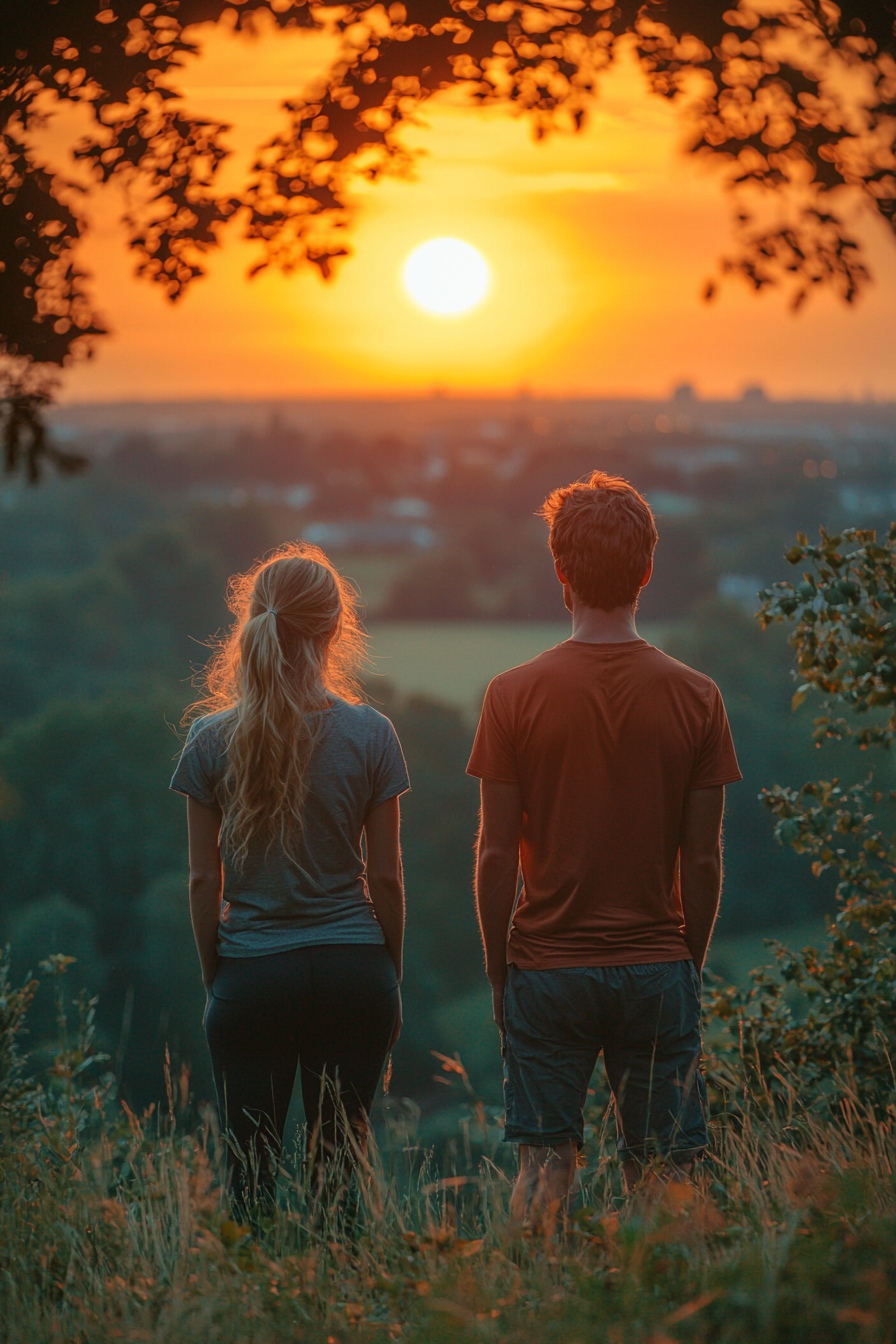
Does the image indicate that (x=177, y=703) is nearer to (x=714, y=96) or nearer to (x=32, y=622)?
(x=32, y=622)

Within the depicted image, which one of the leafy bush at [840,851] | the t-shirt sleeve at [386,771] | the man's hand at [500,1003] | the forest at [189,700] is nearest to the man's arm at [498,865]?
the man's hand at [500,1003]

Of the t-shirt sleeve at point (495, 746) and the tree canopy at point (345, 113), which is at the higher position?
the tree canopy at point (345, 113)

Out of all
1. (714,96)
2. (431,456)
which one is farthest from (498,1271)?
(431,456)

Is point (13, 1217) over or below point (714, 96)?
below

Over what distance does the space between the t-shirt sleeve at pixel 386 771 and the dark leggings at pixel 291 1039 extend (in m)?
0.32

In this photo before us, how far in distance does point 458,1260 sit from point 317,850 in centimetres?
82

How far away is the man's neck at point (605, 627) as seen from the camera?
7.25 ft

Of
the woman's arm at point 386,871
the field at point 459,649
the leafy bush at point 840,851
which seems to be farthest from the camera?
the field at point 459,649

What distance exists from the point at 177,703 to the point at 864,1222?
2412cm

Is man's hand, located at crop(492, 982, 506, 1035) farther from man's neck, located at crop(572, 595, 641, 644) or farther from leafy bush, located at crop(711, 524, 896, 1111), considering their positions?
leafy bush, located at crop(711, 524, 896, 1111)

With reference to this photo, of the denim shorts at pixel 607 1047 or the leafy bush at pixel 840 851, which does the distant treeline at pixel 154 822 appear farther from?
the denim shorts at pixel 607 1047

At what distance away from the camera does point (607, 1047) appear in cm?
223

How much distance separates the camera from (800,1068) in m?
3.05

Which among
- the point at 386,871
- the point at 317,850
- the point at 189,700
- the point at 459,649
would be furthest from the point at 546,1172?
the point at 459,649
